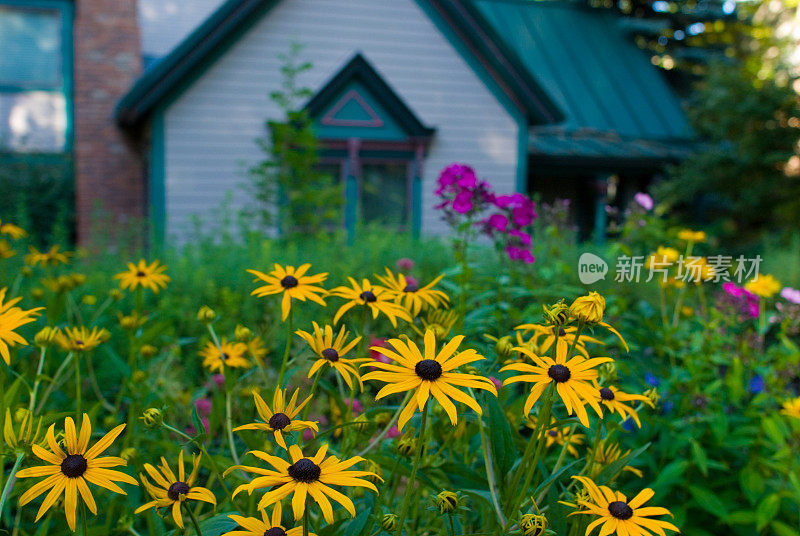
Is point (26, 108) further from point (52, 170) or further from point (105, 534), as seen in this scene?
point (105, 534)

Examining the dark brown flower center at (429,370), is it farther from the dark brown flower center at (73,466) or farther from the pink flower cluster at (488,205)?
the pink flower cluster at (488,205)

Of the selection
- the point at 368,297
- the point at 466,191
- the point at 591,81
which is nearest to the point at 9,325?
the point at 368,297

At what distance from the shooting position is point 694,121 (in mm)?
13000

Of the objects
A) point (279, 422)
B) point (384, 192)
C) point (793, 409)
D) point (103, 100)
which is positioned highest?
point (103, 100)

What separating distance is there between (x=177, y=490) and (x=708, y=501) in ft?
5.58

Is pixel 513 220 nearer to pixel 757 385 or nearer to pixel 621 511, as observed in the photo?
pixel 757 385

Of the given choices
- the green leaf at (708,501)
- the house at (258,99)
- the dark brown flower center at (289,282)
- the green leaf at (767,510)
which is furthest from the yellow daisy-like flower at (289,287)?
the house at (258,99)

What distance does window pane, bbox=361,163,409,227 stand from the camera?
9812mm

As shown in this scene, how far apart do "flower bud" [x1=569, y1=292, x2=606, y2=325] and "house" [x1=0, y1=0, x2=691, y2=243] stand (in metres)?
7.52

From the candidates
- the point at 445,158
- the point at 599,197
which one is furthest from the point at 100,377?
the point at 599,197

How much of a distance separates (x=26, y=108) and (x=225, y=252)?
750cm

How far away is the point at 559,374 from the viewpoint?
0.98m

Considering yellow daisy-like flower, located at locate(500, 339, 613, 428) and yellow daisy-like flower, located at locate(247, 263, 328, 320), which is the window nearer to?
yellow daisy-like flower, located at locate(247, 263, 328, 320)

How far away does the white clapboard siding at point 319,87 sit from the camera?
8.80 m
